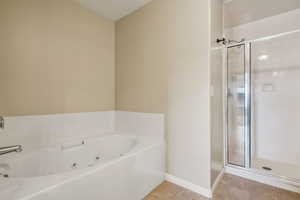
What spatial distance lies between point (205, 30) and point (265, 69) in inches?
58.4

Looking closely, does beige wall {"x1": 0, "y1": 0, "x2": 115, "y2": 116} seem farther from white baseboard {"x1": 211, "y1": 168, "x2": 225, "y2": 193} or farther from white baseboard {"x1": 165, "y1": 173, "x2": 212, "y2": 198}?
white baseboard {"x1": 211, "y1": 168, "x2": 225, "y2": 193}

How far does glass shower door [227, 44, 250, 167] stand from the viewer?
2185 mm

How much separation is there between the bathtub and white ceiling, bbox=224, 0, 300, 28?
2.12 m

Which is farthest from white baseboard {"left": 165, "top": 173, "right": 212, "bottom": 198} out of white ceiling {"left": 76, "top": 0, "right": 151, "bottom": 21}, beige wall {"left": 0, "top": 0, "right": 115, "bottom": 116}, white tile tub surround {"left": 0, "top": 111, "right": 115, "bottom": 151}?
white ceiling {"left": 76, "top": 0, "right": 151, "bottom": 21}

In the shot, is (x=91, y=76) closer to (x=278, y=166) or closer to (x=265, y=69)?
(x=265, y=69)

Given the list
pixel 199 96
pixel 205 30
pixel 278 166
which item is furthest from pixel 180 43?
pixel 278 166

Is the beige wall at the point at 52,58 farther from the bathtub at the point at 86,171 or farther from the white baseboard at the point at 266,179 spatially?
the white baseboard at the point at 266,179

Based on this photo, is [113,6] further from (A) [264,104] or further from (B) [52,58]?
(A) [264,104]

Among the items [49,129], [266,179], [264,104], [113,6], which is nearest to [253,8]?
[264,104]

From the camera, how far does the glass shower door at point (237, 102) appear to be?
2185 mm

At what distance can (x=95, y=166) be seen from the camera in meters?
1.11

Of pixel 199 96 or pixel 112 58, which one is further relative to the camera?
pixel 112 58

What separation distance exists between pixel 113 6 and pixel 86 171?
2.28 meters

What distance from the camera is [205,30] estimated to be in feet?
5.06
